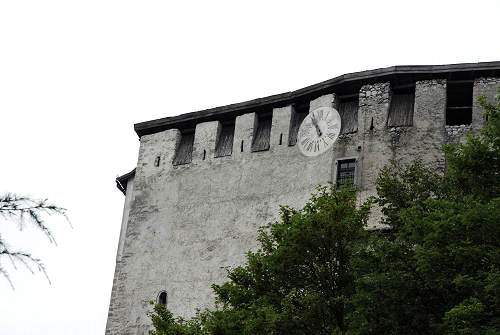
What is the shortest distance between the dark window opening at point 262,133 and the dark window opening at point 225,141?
0.98 m

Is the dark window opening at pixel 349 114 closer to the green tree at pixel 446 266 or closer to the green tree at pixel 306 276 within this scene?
→ the green tree at pixel 306 276

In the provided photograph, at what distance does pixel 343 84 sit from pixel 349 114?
99 cm

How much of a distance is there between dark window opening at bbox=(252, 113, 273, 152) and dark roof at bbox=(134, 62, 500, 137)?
0.37 m

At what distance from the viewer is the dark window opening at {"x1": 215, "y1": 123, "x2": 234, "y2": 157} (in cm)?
2886

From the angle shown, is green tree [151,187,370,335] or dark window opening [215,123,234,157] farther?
dark window opening [215,123,234,157]

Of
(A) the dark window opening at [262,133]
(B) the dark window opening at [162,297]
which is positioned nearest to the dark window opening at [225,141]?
(A) the dark window opening at [262,133]

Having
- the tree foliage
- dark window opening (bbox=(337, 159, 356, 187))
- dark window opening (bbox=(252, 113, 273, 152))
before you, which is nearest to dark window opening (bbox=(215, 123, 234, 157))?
dark window opening (bbox=(252, 113, 273, 152))

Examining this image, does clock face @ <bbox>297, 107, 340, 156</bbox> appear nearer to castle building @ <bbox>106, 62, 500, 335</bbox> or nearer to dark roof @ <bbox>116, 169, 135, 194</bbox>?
castle building @ <bbox>106, 62, 500, 335</bbox>

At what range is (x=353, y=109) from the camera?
2677 centimetres

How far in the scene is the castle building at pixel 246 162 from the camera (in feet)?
83.5

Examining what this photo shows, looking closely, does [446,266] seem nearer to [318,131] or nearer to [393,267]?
[393,267]

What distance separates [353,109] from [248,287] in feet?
29.1

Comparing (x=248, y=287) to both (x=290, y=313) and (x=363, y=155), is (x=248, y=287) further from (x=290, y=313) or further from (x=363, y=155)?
(x=363, y=155)

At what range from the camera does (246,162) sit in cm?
2814
